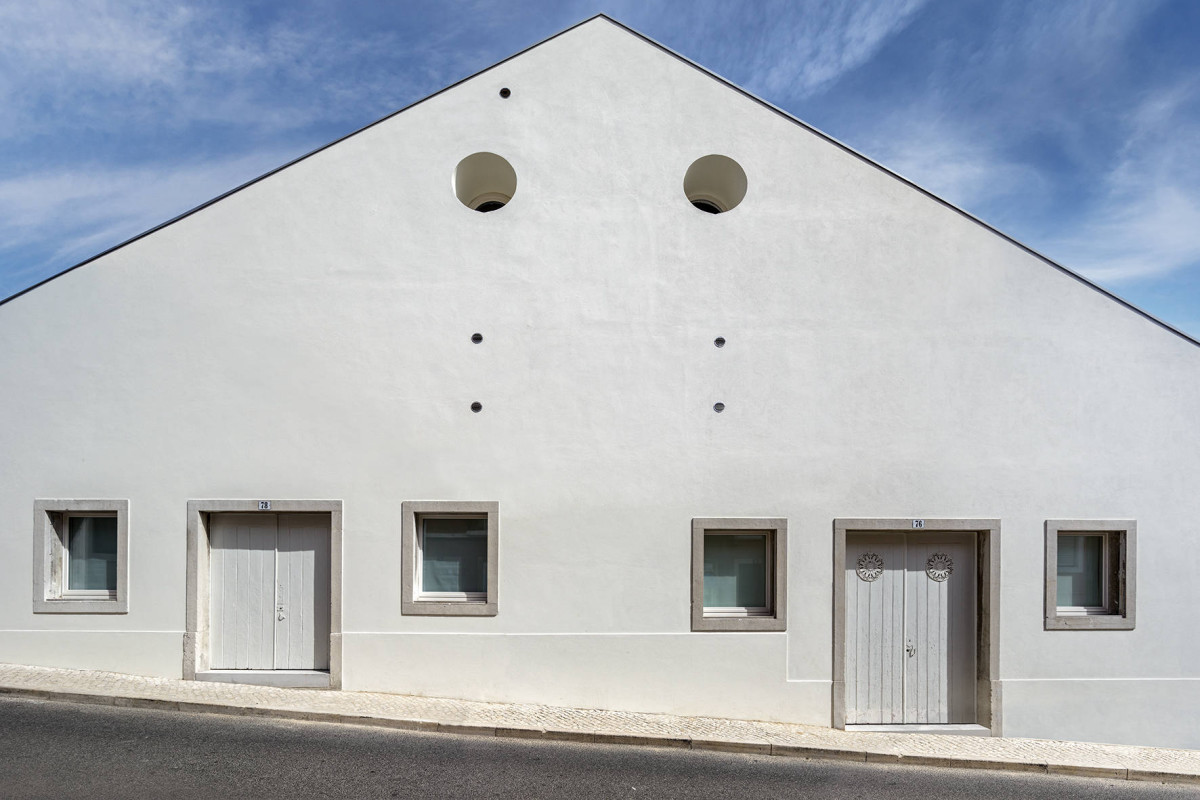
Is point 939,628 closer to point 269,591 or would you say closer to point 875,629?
point 875,629

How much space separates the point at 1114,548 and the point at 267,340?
35.0 ft

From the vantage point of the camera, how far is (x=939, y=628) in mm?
9148

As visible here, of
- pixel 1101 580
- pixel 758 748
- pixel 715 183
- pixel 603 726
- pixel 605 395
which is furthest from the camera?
pixel 715 183

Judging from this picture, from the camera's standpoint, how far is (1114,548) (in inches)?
357

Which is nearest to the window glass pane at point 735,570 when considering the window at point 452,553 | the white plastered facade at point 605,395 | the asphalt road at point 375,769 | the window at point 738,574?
the window at point 738,574

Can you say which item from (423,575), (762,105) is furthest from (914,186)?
(423,575)

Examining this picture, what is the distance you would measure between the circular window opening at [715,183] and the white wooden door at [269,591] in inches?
251

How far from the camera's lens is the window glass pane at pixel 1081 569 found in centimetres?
916

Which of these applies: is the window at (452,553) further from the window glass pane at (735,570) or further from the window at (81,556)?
the window at (81,556)

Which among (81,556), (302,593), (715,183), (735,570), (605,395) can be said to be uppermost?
(715,183)

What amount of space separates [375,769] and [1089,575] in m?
8.63

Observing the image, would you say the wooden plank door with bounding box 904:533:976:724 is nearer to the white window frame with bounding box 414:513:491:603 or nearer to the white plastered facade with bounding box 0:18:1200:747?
the white plastered facade with bounding box 0:18:1200:747

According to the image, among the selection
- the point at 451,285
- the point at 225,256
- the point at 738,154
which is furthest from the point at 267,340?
the point at 738,154

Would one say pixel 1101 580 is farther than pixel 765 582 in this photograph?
Yes
